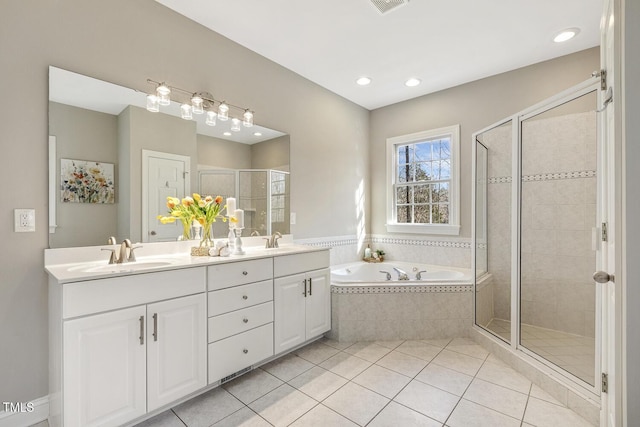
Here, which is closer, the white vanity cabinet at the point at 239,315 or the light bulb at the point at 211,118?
the white vanity cabinet at the point at 239,315

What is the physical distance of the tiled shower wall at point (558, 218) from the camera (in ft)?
7.92

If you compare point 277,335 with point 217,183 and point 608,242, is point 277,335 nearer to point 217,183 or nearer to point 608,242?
point 217,183

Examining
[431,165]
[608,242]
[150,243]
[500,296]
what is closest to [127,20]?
[150,243]

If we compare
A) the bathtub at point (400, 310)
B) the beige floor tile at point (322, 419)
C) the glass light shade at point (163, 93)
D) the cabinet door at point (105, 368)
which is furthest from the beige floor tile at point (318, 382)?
the glass light shade at point (163, 93)

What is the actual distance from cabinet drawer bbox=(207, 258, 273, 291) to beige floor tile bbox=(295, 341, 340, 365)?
785 mm

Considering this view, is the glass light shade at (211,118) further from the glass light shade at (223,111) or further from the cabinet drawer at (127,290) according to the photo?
the cabinet drawer at (127,290)

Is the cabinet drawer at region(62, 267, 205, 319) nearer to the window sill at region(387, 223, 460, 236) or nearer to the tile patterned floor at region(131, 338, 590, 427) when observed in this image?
the tile patterned floor at region(131, 338, 590, 427)

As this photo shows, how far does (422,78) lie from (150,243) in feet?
10.2

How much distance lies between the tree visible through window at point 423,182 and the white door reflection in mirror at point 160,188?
272 centimetres

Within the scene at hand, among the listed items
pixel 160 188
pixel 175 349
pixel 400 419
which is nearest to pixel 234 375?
pixel 175 349

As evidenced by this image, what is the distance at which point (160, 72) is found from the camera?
6.96 feet

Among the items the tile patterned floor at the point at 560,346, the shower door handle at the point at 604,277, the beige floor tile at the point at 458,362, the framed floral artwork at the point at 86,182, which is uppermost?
the framed floral artwork at the point at 86,182

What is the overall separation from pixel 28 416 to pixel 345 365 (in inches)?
75.6

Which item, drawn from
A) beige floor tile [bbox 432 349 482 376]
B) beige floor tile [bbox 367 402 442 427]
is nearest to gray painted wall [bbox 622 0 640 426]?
beige floor tile [bbox 367 402 442 427]
